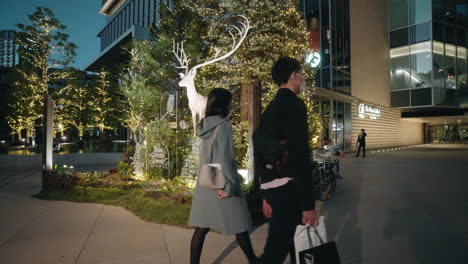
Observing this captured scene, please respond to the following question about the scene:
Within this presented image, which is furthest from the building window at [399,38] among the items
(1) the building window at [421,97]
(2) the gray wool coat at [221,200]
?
(2) the gray wool coat at [221,200]

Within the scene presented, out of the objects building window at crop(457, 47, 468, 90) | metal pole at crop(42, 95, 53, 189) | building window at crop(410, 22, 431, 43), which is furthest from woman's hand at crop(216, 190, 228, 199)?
building window at crop(457, 47, 468, 90)

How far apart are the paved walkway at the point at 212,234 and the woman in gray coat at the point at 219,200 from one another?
80 centimetres

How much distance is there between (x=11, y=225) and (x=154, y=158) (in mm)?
3034

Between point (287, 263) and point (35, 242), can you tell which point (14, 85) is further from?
point (287, 263)

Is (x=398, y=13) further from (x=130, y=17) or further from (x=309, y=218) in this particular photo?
(x=130, y=17)

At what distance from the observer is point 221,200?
251 centimetres

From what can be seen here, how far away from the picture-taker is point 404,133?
30.7 metres

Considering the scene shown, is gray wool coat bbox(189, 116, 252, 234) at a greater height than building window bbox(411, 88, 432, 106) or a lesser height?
lesser

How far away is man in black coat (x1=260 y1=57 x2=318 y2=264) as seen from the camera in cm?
177

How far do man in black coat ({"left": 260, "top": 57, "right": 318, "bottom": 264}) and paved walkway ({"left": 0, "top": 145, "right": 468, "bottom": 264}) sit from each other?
4.93 ft

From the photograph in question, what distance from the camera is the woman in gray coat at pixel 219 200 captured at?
8.09ft

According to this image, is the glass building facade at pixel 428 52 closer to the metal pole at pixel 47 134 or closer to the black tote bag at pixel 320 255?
the metal pole at pixel 47 134

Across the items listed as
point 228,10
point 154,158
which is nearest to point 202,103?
point 154,158

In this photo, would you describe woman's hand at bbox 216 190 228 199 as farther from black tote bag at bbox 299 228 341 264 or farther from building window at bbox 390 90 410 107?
building window at bbox 390 90 410 107
